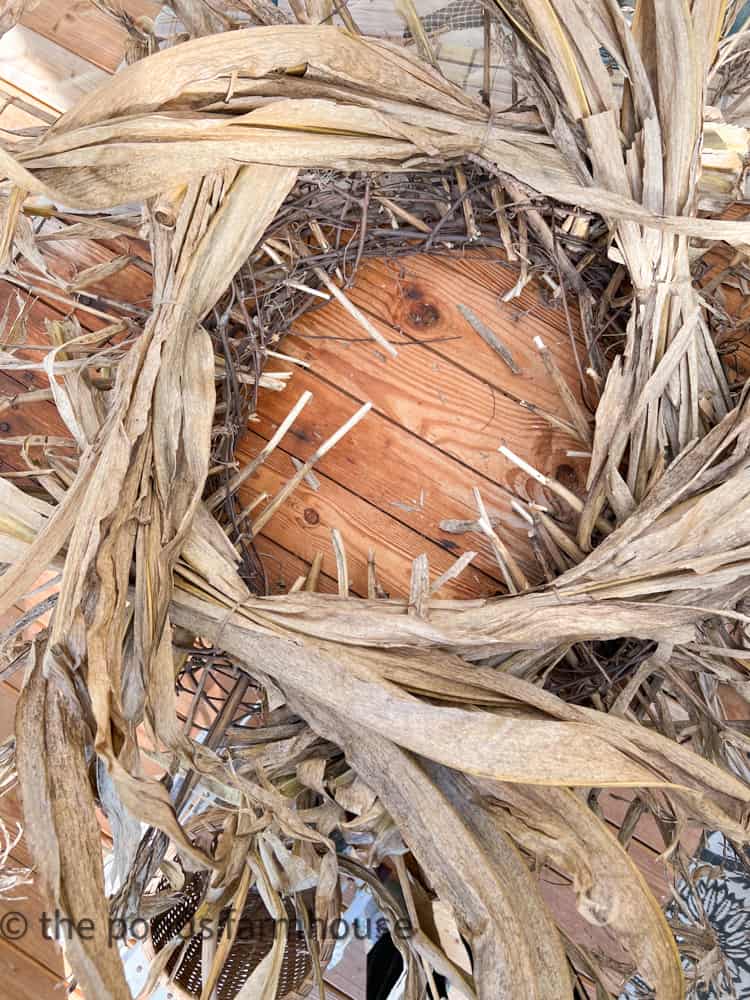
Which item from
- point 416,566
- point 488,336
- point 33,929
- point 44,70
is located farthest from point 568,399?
point 33,929

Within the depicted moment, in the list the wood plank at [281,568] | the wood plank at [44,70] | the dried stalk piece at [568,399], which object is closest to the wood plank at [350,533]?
the wood plank at [281,568]

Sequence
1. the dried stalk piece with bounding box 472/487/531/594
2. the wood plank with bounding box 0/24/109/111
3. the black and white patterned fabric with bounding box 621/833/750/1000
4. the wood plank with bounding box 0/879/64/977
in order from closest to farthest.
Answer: the dried stalk piece with bounding box 472/487/531/594
the wood plank with bounding box 0/24/109/111
the black and white patterned fabric with bounding box 621/833/750/1000
the wood plank with bounding box 0/879/64/977

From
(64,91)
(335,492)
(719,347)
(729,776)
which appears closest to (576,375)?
(719,347)

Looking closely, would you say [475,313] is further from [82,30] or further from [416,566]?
[82,30]

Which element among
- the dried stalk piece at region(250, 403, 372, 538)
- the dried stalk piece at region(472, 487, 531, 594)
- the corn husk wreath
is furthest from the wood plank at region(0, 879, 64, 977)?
the dried stalk piece at region(472, 487, 531, 594)

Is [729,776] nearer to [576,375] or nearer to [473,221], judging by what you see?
[576,375]

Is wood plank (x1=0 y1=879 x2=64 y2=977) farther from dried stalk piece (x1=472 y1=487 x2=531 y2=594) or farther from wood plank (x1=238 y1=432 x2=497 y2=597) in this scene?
dried stalk piece (x1=472 y1=487 x2=531 y2=594)
